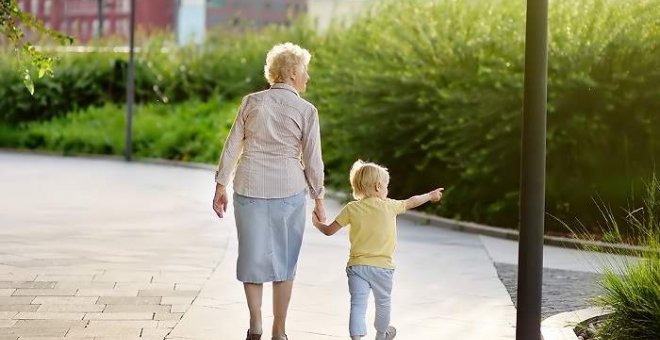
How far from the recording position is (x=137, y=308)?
9844mm

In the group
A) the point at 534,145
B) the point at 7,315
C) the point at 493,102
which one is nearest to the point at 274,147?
the point at 534,145

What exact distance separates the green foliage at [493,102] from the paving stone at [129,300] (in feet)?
24.0

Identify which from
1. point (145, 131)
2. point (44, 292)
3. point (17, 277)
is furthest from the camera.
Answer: point (145, 131)

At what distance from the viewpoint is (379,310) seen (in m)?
8.09

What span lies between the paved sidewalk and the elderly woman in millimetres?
854

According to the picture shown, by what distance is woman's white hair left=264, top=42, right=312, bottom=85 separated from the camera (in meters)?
8.16

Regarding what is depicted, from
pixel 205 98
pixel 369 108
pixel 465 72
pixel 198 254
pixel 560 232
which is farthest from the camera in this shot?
pixel 205 98

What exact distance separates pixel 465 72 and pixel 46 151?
744 inches

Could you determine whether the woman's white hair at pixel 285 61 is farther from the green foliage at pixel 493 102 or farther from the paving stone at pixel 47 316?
the green foliage at pixel 493 102

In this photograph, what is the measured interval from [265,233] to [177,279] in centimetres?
365

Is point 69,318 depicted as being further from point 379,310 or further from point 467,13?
point 467,13

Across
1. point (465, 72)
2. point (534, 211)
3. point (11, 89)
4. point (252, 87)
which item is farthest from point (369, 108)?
point (11, 89)

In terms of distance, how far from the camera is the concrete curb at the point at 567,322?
880cm

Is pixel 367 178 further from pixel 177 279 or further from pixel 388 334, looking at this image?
pixel 177 279
